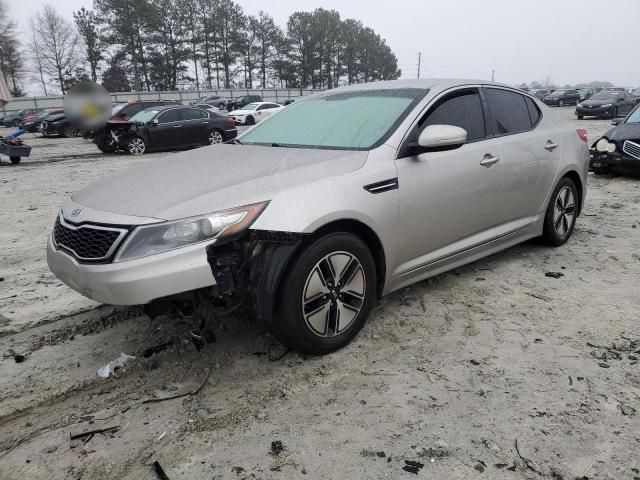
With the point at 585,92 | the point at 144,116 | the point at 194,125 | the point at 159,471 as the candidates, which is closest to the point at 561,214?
the point at 159,471

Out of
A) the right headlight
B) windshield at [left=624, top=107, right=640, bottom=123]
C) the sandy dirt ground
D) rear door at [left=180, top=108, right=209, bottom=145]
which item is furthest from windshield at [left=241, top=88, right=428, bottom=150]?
rear door at [left=180, top=108, right=209, bottom=145]

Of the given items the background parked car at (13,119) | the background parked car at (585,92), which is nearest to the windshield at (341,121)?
the background parked car at (13,119)

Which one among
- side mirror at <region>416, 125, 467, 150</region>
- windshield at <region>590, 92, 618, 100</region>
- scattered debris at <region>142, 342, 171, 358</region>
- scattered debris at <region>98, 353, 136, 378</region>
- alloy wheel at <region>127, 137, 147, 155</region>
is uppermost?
side mirror at <region>416, 125, 467, 150</region>

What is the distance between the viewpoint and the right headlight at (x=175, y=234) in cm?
250

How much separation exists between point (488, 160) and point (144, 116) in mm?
14219

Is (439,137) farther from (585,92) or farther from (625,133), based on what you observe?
(585,92)

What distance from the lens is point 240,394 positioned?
8.87ft

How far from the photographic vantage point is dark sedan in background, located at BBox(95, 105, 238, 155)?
15297 millimetres

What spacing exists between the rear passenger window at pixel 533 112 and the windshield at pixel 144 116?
13.1 meters

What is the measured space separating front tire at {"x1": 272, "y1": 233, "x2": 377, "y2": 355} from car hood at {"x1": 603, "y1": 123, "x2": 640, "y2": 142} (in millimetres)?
7882

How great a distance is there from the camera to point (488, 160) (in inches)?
151

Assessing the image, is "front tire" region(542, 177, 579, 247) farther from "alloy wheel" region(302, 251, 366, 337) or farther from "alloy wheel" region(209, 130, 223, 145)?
"alloy wheel" region(209, 130, 223, 145)

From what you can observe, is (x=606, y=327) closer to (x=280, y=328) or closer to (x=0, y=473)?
(x=280, y=328)

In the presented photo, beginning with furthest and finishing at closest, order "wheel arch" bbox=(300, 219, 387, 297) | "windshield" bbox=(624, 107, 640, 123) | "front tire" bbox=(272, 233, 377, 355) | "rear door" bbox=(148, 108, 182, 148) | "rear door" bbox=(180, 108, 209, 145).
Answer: "rear door" bbox=(180, 108, 209, 145)
"rear door" bbox=(148, 108, 182, 148)
"windshield" bbox=(624, 107, 640, 123)
"wheel arch" bbox=(300, 219, 387, 297)
"front tire" bbox=(272, 233, 377, 355)
